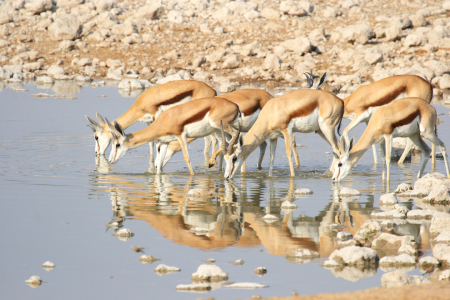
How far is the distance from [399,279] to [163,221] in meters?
3.21

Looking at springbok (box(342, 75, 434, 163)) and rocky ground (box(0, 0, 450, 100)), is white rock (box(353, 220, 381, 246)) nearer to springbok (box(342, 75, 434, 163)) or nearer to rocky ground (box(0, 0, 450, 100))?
springbok (box(342, 75, 434, 163))

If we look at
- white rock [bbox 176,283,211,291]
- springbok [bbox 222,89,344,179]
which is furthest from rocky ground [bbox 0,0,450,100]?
white rock [bbox 176,283,211,291]

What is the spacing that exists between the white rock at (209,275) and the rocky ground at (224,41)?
1731cm

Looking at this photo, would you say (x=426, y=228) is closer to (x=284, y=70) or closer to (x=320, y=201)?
(x=320, y=201)

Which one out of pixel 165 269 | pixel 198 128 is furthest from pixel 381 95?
pixel 165 269

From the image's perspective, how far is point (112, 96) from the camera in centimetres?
→ 2158

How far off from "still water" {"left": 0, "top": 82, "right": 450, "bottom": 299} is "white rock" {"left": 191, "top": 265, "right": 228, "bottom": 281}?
0.34 feet

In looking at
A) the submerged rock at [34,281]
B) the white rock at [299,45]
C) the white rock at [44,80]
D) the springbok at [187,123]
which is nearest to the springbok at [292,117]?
the springbok at [187,123]

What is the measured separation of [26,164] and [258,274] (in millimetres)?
7138

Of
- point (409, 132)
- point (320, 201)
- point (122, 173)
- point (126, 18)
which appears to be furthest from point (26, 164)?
point (126, 18)

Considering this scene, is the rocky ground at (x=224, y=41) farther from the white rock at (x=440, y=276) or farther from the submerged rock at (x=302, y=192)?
the white rock at (x=440, y=276)

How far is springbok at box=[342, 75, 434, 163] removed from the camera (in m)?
12.0

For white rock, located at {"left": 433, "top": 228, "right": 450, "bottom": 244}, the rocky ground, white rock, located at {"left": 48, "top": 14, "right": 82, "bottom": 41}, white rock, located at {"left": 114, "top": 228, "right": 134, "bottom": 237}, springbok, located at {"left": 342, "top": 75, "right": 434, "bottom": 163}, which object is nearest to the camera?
white rock, located at {"left": 433, "top": 228, "right": 450, "bottom": 244}

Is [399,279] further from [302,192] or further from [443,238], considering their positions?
[302,192]
